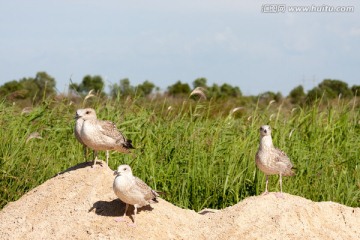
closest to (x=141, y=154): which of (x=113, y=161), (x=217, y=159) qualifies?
(x=113, y=161)

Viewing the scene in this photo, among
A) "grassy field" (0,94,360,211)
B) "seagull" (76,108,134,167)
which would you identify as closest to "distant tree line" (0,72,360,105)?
"grassy field" (0,94,360,211)

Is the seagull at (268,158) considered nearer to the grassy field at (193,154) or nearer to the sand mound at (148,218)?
the sand mound at (148,218)

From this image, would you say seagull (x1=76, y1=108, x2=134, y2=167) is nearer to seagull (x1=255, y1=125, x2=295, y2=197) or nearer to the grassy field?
the grassy field

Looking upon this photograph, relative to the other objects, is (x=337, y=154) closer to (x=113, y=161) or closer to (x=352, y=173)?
(x=352, y=173)

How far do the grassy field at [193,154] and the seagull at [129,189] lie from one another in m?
2.38

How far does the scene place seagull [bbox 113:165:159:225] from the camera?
24.7 ft

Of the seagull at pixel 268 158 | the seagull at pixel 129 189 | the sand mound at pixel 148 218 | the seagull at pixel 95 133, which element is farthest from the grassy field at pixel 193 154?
the seagull at pixel 129 189

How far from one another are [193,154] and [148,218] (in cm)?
290

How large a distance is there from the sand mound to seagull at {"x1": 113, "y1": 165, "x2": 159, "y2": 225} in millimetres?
291

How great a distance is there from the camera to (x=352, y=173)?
11.5 metres

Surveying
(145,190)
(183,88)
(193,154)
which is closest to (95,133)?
(145,190)

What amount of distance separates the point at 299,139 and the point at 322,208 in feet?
14.0

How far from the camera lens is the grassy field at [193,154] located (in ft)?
33.7

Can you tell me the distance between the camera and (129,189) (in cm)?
756
